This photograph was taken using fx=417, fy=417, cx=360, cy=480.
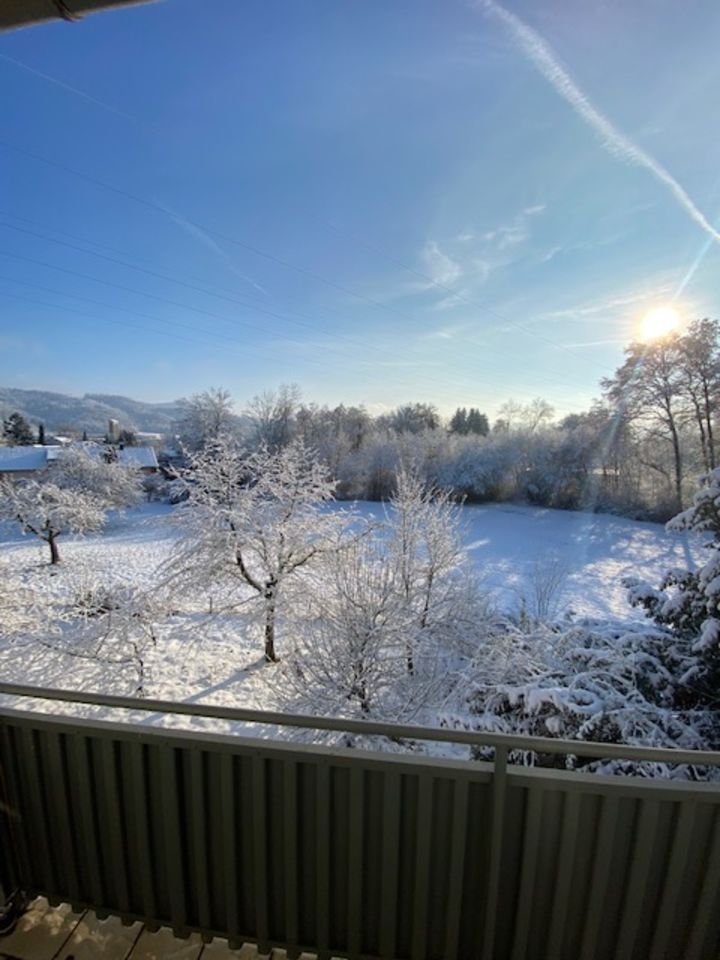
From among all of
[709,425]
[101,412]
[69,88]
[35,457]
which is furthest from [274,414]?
[69,88]

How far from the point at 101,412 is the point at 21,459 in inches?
211

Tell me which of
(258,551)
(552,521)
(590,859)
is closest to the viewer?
(590,859)

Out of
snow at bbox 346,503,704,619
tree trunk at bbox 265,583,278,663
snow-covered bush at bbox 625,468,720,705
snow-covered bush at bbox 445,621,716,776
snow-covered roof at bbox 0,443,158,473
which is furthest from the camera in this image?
snow-covered roof at bbox 0,443,158,473

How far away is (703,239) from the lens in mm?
4156

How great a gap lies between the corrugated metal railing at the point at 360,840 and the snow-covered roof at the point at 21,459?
1851 centimetres

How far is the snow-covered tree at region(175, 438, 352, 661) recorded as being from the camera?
740 cm

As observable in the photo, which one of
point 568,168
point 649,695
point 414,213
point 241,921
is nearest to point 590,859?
point 241,921

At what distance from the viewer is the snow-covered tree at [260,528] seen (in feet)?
24.3

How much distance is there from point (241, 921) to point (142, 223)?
727cm

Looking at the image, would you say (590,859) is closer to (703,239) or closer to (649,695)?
(649,695)

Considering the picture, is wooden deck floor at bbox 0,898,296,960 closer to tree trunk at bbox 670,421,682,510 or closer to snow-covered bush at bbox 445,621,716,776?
snow-covered bush at bbox 445,621,716,776

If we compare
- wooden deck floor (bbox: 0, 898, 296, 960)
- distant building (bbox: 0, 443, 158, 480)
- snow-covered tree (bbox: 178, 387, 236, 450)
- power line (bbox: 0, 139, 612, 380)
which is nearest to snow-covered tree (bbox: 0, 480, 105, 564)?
distant building (bbox: 0, 443, 158, 480)

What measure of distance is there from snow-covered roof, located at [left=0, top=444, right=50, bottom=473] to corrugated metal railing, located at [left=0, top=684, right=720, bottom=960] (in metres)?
18.5

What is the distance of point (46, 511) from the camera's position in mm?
11164
